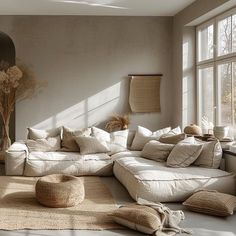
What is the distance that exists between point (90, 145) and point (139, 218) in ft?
9.95

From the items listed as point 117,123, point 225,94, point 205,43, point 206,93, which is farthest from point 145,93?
point 225,94

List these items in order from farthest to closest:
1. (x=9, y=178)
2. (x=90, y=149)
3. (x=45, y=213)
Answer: (x=90, y=149)
(x=9, y=178)
(x=45, y=213)

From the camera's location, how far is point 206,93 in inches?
292

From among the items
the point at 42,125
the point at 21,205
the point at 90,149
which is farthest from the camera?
the point at 42,125

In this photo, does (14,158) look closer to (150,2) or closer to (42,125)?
(42,125)

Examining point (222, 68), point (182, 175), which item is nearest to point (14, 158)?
point (182, 175)

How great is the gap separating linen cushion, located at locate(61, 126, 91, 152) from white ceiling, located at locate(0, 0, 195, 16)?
2.35 m

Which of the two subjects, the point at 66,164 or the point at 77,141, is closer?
the point at 66,164

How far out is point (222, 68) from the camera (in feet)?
22.0

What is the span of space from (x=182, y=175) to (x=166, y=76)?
3.80 m

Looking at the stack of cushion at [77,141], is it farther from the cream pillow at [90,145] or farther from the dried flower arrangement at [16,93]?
the dried flower arrangement at [16,93]

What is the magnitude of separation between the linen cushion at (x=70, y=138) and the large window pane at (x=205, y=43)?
8.79 ft

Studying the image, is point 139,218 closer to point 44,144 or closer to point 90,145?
point 90,145

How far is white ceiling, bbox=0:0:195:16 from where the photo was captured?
22.7 ft
